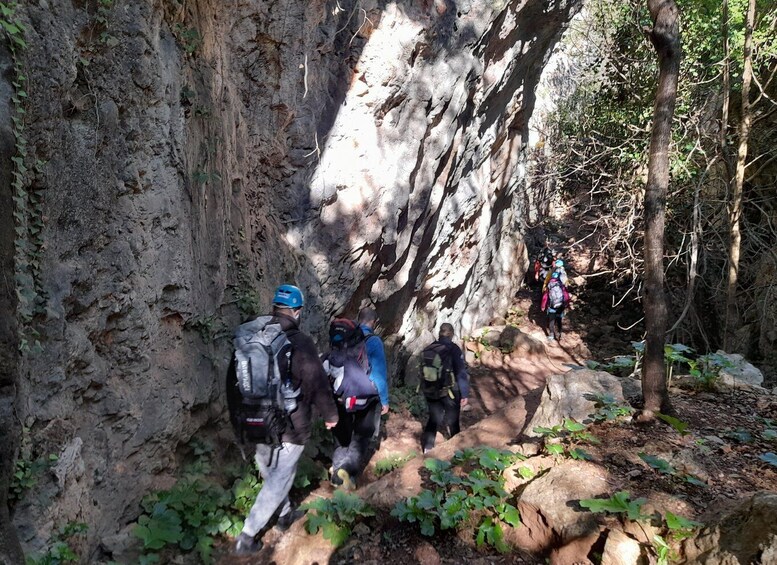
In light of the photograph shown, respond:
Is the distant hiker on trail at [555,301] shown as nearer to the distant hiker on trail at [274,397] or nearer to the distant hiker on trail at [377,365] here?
the distant hiker on trail at [377,365]

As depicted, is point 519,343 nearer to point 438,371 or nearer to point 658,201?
point 438,371

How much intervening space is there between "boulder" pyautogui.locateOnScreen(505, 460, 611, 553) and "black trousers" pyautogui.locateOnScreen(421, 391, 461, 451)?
2451mm

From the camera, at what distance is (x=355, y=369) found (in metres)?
4.52

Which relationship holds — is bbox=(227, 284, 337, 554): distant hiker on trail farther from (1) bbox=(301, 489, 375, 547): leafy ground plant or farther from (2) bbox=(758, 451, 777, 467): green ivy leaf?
(2) bbox=(758, 451, 777, 467): green ivy leaf

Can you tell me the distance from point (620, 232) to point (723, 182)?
7.29 feet

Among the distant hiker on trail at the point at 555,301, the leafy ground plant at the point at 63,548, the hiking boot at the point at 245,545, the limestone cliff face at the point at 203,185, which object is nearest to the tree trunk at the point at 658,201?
the hiking boot at the point at 245,545

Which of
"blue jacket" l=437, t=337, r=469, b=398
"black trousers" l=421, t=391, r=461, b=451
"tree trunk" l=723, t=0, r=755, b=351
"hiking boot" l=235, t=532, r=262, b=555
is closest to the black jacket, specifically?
"hiking boot" l=235, t=532, r=262, b=555

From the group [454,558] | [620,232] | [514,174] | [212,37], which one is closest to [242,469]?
[454,558]

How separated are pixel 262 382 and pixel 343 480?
198cm

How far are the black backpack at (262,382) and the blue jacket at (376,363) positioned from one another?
61.5 inches

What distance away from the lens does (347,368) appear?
14.8ft

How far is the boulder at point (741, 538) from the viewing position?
203cm

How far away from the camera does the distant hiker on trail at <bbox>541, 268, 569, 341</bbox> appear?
489 inches

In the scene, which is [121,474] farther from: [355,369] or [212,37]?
[212,37]
